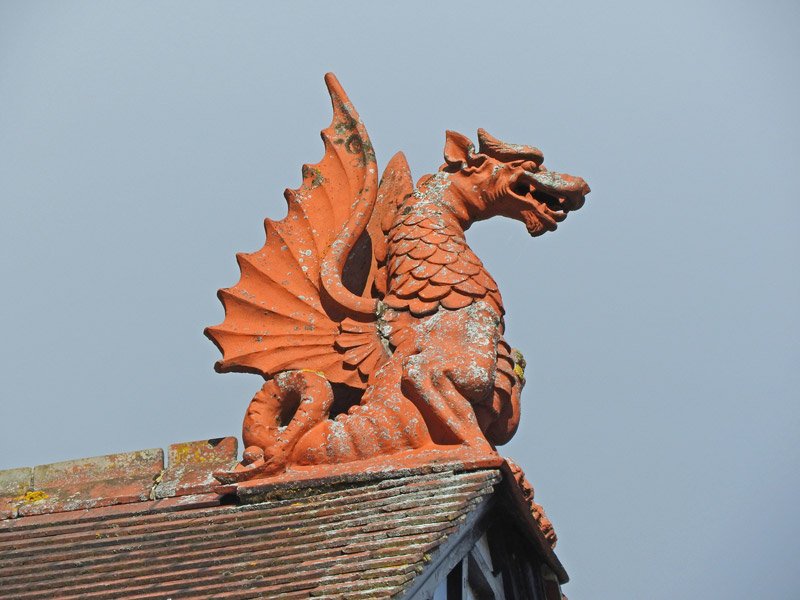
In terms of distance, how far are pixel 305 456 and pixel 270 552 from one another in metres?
0.89

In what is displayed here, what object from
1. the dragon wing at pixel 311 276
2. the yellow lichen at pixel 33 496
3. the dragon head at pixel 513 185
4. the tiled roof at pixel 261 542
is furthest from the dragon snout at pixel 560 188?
the yellow lichen at pixel 33 496

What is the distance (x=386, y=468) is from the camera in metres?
4.51

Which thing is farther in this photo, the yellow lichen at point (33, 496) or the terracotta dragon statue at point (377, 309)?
the yellow lichen at point (33, 496)

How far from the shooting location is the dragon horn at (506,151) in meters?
5.80

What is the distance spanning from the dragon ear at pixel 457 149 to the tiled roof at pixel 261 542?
6.33 feet

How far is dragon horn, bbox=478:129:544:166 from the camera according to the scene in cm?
580

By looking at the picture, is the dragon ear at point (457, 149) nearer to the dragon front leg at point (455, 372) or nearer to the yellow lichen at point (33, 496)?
the dragon front leg at point (455, 372)

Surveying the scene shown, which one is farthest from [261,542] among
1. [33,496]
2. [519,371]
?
[519,371]

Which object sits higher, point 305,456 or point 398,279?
point 398,279

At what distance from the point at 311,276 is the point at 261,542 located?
182 centimetres

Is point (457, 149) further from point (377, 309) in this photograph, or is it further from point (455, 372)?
point (455, 372)

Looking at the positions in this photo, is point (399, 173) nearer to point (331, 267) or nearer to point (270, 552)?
point (331, 267)

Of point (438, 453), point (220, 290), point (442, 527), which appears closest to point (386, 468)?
point (438, 453)

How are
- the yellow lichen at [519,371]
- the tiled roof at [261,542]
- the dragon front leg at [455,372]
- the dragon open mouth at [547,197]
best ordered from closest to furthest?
the tiled roof at [261,542]
the dragon front leg at [455,372]
the yellow lichen at [519,371]
the dragon open mouth at [547,197]
